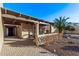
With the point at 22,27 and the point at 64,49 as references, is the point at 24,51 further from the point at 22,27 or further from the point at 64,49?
the point at 22,27

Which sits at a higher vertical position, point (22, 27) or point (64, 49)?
point (22, 27)

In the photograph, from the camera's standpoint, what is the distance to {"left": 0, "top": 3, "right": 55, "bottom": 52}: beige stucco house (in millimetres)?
9934

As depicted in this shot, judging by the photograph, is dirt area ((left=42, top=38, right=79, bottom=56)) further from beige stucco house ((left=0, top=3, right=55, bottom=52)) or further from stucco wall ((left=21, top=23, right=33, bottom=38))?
stucco wall ((left=21, top=23, right=33, bottom=38))

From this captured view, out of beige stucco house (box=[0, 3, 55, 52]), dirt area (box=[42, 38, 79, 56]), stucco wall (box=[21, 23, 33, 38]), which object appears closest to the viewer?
dirt area (box=[42, 38, 79, 56])

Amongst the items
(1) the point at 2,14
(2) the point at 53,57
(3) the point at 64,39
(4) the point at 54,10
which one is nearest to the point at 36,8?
(4) the point at 54,10

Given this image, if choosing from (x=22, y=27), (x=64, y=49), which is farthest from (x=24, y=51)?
(x=22, y=27)

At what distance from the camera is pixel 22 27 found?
615 inches

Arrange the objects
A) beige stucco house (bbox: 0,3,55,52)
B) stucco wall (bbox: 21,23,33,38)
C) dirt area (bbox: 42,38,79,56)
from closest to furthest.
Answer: dirt area (bbox: 42,38,79,56) → beige stucco house (bbox: 0,3,55,52) → stucco wall (bbox: 21,23,33,38)

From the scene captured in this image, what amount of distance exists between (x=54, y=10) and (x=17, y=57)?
3.99 metres

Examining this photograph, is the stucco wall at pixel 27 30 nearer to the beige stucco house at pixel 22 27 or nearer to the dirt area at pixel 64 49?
the beige stucco house at pixel 22 27

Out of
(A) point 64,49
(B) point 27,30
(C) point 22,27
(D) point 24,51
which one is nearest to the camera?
(D) point 24,51

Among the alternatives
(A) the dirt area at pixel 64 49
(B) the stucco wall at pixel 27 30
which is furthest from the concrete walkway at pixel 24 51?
(B) the stucco wall at pixel 27 30

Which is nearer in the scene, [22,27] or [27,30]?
[22,27]

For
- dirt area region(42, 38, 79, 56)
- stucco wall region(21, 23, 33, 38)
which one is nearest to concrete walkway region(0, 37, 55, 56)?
dirt area region(42, 38, 79, 56)
